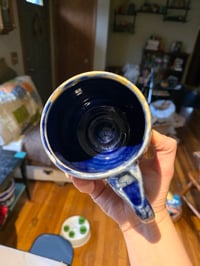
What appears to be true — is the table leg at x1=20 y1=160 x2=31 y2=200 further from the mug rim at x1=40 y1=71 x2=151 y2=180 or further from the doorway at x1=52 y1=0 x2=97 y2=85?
the doorway at x1=52 y1=0 x2=97 y2=85

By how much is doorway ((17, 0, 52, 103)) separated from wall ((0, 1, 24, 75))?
7 cm

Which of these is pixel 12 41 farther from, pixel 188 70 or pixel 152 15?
pixel 188 70

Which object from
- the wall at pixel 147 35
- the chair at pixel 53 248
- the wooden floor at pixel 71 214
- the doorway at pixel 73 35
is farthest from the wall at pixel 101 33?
the chair at pixel 53 248

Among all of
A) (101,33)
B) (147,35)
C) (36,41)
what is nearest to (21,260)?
(36,41)

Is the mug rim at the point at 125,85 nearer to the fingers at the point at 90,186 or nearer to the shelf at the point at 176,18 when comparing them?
the fingers at the point at 90,186

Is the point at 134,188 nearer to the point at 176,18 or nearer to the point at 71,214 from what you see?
the point at 71,214

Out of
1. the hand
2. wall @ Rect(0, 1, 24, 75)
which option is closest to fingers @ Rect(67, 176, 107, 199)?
the hand

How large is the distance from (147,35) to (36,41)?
1956 millimetres

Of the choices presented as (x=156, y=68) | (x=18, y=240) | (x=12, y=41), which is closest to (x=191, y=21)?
(x=156, y=68)

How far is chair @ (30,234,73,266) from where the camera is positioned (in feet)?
3.65

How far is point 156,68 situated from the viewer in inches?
131

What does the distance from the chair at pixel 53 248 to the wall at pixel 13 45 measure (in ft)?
4.49

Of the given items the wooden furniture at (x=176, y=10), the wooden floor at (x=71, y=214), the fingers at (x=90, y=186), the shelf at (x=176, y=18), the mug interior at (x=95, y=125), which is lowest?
the wooden floor at (x=71, y=214)

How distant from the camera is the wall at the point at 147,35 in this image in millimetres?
3055
